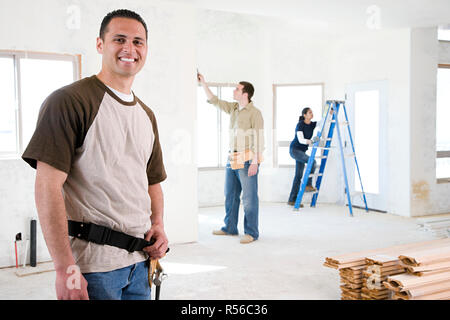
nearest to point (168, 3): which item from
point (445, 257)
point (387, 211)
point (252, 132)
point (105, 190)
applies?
point (252, 132)

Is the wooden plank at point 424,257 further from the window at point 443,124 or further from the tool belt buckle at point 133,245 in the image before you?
the window at point 443,124

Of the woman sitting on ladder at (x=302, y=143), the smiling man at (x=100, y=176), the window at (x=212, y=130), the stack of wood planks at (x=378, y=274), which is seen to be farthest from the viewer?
the window at (x=212, y=130)

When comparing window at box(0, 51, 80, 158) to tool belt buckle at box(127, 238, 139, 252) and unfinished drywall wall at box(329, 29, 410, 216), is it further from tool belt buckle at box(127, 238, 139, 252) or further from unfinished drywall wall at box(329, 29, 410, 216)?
unfinished drywall wall at box(329, 29, 410, 216)

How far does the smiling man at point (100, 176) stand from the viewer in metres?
1.25

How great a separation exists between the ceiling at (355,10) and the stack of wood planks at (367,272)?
9.73 ft

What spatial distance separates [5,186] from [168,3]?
7.67 ft

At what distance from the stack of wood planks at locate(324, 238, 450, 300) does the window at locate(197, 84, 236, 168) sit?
458 centimetres

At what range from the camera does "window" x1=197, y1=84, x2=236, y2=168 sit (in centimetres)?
773

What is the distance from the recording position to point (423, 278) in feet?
9.74

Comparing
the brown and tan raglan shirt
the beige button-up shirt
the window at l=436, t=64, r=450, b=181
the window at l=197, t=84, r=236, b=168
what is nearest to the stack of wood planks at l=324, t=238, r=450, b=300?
the beige button-up shirt

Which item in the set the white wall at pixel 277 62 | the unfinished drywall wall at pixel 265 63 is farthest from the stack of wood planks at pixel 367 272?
the unfinished drywall wall at pixel 265 63

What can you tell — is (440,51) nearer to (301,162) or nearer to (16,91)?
(301,162)

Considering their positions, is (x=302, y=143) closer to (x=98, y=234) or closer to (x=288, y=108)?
(x=288, y=108)

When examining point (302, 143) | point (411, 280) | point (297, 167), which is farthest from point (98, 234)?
point (297, 167)
